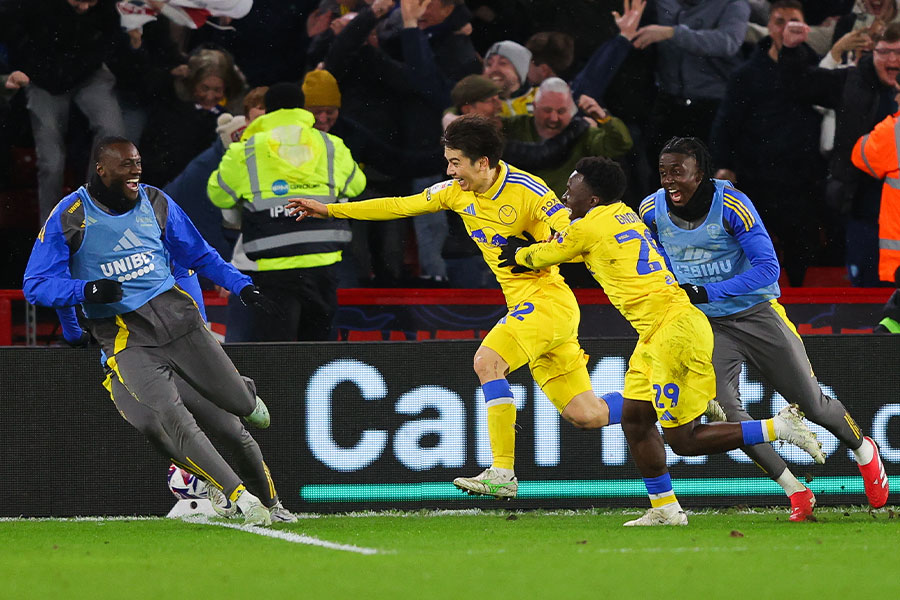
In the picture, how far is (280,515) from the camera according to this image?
25.3 ft

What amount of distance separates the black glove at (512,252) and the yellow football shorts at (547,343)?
0.61 feet

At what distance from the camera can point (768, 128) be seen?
35.8 feet

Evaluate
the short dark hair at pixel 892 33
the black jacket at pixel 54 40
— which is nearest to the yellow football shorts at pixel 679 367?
the short dark hair at pixel 892 33

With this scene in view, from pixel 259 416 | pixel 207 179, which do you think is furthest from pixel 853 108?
pixel 259 416

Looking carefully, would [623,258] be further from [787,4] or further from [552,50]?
[787,4]

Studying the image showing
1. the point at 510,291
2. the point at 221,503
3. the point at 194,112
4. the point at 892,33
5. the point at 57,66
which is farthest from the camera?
the point at 892,33

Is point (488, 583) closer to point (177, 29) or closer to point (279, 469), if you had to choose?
point (279, 469)

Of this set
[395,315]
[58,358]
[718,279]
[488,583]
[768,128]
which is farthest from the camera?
[768,128]

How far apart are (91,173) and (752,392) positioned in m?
4.08

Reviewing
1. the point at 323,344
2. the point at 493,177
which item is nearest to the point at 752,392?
the point at 493,177

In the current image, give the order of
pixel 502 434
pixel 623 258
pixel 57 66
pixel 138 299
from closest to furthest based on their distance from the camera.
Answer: pixel 623 258
pixel 138 299
pixel 502 434
pixel 57 66

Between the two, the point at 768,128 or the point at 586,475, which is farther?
the point at 768,128

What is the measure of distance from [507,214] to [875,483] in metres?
2.49

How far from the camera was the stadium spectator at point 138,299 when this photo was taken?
23.5 feet
